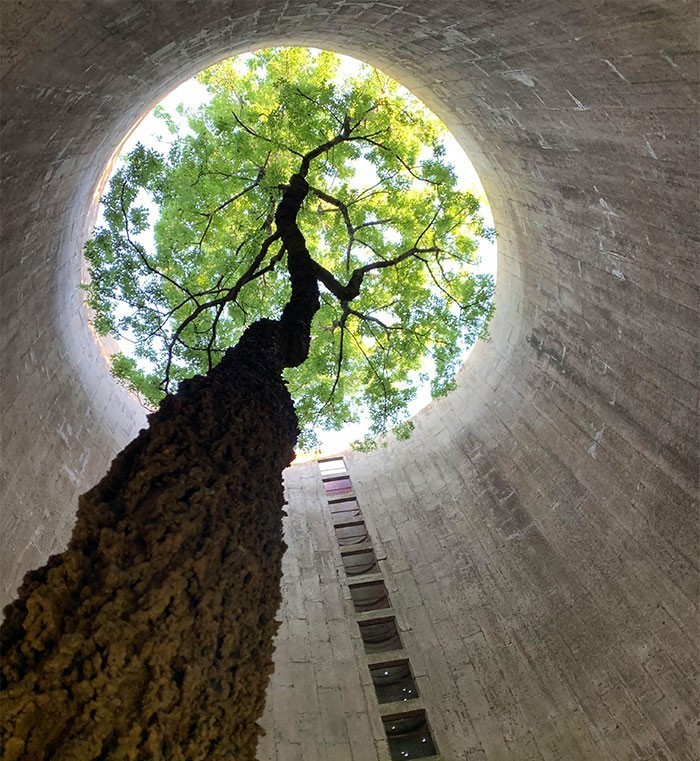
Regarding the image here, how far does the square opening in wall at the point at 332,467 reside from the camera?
39.3 feet

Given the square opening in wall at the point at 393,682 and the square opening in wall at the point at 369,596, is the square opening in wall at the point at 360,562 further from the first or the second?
the square opening in wall at the point at 393,682

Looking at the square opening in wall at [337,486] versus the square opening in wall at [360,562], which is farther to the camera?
the square opening in wall at [337,486]

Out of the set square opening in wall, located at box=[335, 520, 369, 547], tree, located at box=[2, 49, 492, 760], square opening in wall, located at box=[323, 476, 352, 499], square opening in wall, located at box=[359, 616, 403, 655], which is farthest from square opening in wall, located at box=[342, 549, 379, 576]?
tree, located at box=[2, 49, 492, 760]

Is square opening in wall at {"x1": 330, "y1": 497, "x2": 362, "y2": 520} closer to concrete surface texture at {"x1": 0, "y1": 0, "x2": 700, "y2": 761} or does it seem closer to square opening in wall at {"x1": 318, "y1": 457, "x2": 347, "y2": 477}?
square opening in wall at {"x1": 318, "y1": 457, "x2": 347, "y2": 477}

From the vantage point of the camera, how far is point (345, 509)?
10773mm

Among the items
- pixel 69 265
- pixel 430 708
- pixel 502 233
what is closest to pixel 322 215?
pixel 502 233

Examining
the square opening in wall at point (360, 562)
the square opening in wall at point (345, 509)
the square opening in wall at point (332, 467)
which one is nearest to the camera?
the square opening in wall at point (360, 562)

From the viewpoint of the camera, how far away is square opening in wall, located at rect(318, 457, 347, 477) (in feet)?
39.3

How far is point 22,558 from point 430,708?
489 centimetres

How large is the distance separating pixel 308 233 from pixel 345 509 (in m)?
5.42

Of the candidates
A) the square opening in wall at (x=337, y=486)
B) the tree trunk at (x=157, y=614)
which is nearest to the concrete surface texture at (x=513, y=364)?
the square opening in wall at (x=337, y=486)

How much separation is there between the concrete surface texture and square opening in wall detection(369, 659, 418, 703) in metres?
0.20

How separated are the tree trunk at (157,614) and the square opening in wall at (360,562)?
19.3ft

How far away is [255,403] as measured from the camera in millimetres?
4367
